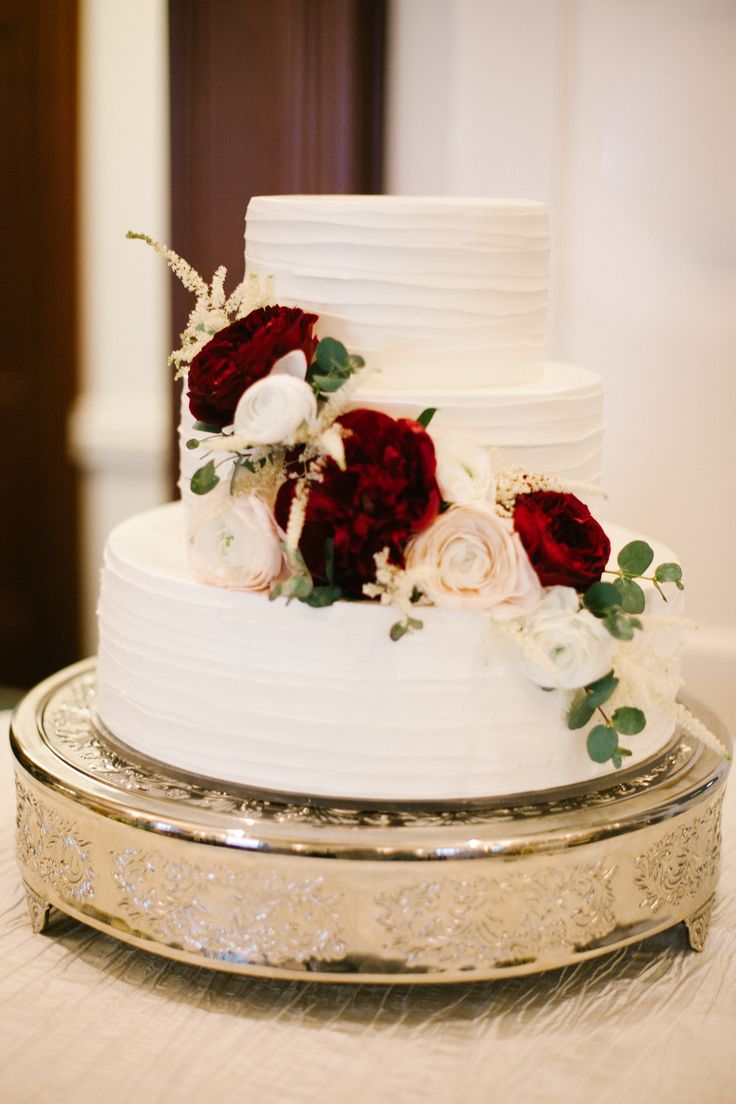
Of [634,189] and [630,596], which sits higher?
[634,189]

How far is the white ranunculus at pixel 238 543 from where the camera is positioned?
1.57m

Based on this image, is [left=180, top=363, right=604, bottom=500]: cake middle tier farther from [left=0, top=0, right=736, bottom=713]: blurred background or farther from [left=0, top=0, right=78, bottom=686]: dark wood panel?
[left=0, top=0, right=78, bottom=686]: dark wood panel

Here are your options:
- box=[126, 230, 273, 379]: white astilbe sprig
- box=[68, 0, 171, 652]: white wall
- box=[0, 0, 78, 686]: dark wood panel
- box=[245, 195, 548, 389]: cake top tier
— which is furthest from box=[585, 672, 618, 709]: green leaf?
box=[0, 0, 78, 686]: dark wood panel

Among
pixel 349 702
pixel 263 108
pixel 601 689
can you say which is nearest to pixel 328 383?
pixel 349 702

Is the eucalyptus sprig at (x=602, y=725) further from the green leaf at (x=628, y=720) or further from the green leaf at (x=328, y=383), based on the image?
the green leaf at (x=328, y=383)

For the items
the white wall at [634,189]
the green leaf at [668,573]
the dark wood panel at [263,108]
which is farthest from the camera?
the dark wood panel at [263,108]

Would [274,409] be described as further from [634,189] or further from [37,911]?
[634,189]

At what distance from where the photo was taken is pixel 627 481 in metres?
3.08

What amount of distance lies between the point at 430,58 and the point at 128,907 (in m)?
2.29

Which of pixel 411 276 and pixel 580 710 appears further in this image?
pixel 411 276

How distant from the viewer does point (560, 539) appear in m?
1.55

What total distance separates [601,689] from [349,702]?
306 millimetres

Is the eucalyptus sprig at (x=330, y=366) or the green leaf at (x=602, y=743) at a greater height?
the eucalyptus sprig at (x=330, y=366)

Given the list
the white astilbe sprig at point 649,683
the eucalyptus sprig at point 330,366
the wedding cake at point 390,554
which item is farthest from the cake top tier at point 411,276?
the white astilbe sprig at point 649,683
